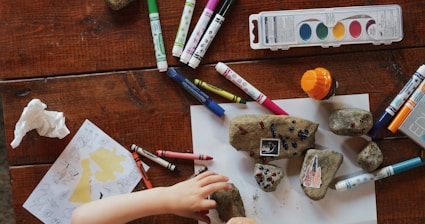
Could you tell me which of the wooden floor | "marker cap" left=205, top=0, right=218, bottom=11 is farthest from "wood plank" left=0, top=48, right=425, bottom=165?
"marker cap" left=205, top=0, right=218, bottom=11

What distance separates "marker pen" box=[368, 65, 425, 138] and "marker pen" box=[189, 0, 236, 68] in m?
0.32

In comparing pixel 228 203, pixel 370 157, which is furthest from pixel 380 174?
pixel 228 203

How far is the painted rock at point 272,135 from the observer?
0.85 metres

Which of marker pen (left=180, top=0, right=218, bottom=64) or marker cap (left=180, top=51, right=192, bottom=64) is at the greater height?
marker pen (left=180, top=0, right=218, bottom=64)

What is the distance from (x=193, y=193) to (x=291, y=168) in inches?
7.4

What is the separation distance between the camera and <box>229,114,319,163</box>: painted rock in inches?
33.6

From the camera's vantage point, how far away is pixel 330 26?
860 millimetres

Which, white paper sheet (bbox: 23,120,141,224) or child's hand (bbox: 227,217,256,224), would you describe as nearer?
child's hand (bbox: 227,217,256,224)

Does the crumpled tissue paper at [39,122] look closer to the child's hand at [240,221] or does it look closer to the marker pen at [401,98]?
the child's hand at [240,221]

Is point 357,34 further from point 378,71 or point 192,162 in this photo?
point 192,162

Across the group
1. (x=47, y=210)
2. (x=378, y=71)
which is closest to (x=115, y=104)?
(x=47, y=210)

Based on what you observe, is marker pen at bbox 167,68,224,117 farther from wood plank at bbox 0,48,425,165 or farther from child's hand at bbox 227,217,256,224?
child's hand at bbox 227,217,256,224

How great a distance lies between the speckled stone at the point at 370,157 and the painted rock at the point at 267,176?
0.46ft

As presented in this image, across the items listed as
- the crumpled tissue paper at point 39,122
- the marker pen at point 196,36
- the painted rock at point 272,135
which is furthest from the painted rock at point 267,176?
the crumpled tissue paper at point 39,122
